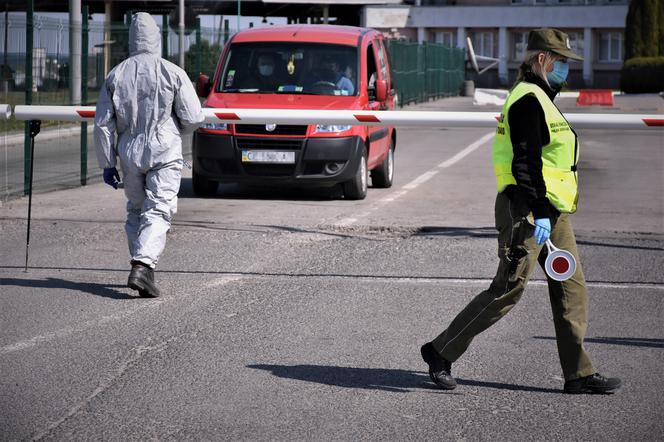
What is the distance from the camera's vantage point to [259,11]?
78.5 m

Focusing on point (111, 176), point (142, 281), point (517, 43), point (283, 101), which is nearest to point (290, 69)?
Answer: point (283, 101)

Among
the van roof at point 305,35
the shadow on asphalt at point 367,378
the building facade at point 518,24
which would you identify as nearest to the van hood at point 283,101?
the van roof at point 305,35

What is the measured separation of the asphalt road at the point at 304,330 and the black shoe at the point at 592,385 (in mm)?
66

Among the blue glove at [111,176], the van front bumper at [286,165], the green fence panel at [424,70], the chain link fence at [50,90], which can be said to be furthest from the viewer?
the green fence panel at [424,70]

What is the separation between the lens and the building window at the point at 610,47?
83981 millimetres

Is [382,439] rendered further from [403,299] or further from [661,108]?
[661,108]

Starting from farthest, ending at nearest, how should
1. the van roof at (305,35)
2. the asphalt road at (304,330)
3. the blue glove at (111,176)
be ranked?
the van roof at (305,35)
the blue glove at (111,176)
the asphalt road at (304,330)

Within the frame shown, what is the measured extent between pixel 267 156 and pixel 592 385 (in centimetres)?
870

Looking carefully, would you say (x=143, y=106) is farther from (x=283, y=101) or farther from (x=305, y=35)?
(x=305, y=35)

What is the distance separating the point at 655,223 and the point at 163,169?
19.9ft

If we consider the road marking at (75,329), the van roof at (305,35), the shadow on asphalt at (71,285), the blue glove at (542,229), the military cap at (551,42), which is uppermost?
the van roof at (305,35)

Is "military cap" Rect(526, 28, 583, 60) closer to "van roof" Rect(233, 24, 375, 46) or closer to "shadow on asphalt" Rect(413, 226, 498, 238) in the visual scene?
"shadow on asphalt" Rect(413, 226, 498, 238)

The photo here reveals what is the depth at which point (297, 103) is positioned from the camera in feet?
48.5

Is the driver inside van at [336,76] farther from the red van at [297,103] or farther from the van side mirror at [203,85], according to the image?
the van side mirror at [203,85]
